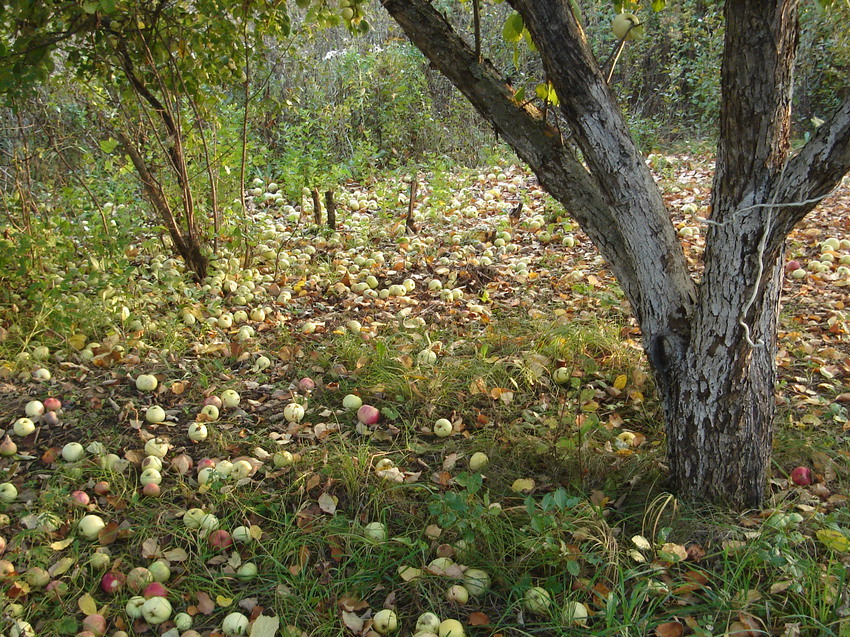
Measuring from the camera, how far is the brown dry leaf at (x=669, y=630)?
178 centimetres

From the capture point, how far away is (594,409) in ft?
9.16

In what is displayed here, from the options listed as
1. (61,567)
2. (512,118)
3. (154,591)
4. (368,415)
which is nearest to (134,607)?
(154,591)

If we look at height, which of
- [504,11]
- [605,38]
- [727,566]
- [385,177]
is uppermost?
[504,11]

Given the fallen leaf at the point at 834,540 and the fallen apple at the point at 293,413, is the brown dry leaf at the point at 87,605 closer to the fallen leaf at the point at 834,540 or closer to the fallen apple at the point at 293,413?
the fallen apple at the point at 293,413

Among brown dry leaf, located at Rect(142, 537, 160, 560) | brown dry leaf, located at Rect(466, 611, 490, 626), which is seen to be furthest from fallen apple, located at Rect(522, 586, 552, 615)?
brown dry leaf, located at Rect(142, 537, 160, 560)

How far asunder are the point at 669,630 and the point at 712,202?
1.22 metres

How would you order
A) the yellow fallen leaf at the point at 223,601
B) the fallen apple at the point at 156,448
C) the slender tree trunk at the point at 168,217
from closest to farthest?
the yellow fallen leaf at the point at 223,601 → the fallen apple at the point at 156,448 → the slender tree trunk at the point at 168,217

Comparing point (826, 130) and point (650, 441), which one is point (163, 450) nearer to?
point (650, 441)

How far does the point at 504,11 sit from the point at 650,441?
7.17 m

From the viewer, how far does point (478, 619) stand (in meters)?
1.92

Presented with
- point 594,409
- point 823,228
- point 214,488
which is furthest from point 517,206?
point 214,488

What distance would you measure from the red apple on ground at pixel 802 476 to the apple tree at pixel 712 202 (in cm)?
18

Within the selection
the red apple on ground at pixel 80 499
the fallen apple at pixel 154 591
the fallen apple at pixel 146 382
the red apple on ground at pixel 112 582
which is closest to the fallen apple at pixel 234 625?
the fallen apple at pixel 154 591

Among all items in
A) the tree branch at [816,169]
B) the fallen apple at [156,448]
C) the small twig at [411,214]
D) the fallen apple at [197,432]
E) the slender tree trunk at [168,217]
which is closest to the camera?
the tree branch at [816,169]
